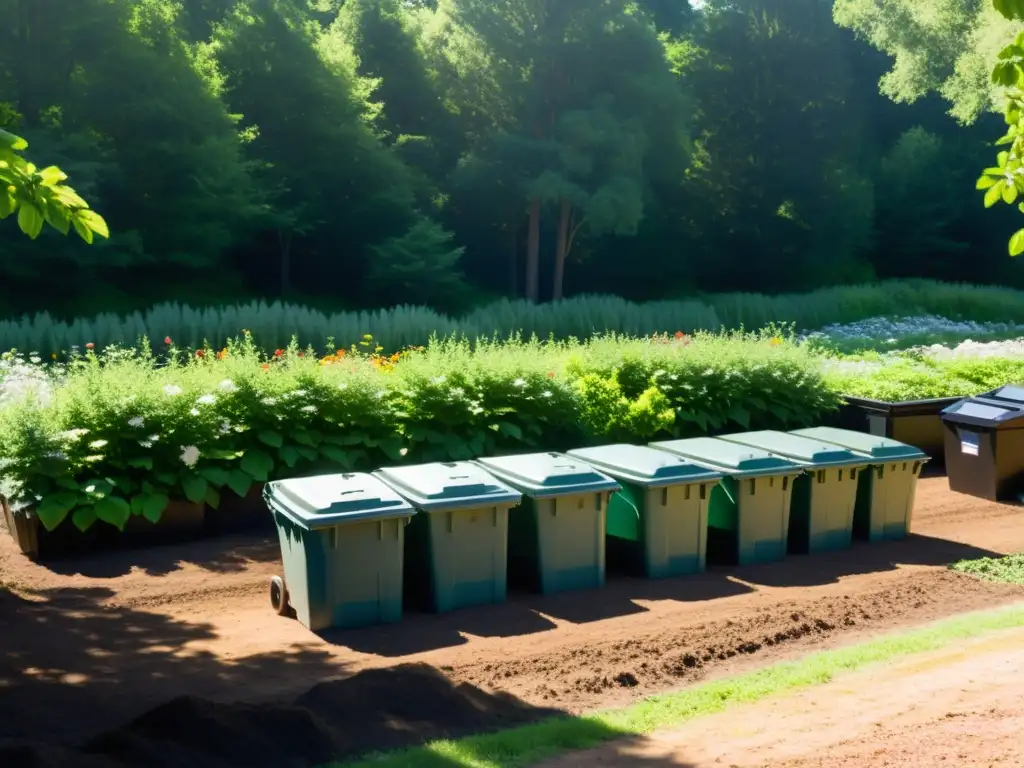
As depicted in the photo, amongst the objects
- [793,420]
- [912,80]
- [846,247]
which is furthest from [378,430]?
[846,247]

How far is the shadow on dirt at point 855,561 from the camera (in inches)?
312

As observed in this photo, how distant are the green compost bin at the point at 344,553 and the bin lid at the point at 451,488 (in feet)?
0.77

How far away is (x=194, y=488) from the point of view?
8.55 meters

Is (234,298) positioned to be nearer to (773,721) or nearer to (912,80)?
(912,80)

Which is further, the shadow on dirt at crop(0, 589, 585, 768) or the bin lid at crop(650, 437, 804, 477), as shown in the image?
the bin lid at crop(650, 437, 804, 477)

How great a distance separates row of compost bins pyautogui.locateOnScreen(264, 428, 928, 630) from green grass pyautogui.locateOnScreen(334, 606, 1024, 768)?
5.87 feet

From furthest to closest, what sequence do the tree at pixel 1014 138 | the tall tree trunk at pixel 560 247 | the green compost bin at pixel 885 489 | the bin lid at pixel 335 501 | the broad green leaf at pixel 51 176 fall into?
the tall tree trunk at pixel 560 247 < the green compost bin at pixel 885 489 < the bin lid at pixel 335 501 < the broad green leaf at pixel 51 176 < the tree at pixel 1014 138

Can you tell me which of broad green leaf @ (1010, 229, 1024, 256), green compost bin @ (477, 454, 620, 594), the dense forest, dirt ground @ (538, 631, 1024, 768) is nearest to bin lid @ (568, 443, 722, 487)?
green compost bin @ (477, 454, 620, 594)

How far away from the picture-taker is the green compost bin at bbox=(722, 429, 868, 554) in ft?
27.9

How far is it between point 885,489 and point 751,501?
1.47 metres

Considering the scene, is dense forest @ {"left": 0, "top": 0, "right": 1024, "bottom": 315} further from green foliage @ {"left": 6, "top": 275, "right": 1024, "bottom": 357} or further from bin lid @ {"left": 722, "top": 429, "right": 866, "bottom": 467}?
bin lid @ {"left": 722, "top": 429, "right": 866, "bottom": 467}

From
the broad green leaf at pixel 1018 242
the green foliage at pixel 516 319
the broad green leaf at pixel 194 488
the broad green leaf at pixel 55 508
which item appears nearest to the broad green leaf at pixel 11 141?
the broad green leaf at pixel 1018 242

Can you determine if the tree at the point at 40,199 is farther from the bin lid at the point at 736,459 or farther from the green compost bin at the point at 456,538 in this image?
the bin lid at the point at 736,459

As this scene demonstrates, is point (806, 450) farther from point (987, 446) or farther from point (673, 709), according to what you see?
point (673, 709)
